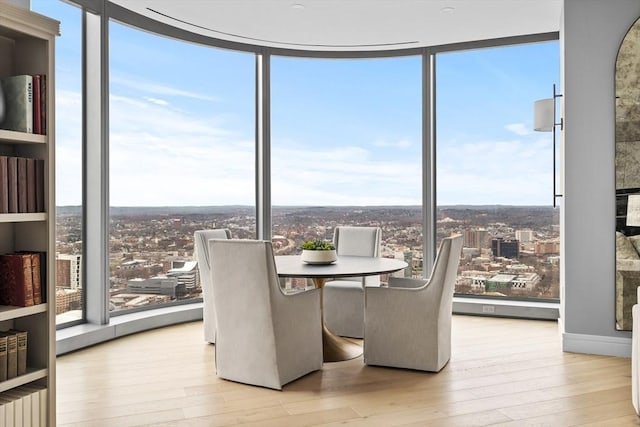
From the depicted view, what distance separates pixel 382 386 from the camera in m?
3.53

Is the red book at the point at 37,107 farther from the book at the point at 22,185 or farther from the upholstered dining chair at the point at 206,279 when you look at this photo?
the upholstered dining chair at the point at 206,279

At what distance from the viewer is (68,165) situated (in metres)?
4.61

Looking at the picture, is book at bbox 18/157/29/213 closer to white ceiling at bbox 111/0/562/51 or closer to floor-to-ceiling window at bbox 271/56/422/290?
white ceiling at bbox 111/0/562/51

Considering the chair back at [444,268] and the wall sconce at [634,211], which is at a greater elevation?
the wall sconce at [634,211]

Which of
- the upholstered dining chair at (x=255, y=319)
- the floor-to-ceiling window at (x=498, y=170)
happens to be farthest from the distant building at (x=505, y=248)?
the upholstered dining chair at (x=255, y=319)

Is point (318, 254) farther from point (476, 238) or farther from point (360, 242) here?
point (476, 238)

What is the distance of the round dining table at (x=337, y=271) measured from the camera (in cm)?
372

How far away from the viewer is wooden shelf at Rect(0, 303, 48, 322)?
A: 2.42m

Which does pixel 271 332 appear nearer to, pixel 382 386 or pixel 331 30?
pixel 382 386

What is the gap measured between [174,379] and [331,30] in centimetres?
352

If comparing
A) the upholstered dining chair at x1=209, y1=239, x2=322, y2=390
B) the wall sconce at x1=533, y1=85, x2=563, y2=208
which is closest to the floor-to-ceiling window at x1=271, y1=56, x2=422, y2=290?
Answer: the wall sconce at x1=533, y1=85, x2=563, y2=208

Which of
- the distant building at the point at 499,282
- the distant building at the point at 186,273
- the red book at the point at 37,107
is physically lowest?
the distant building at the point at 499,282

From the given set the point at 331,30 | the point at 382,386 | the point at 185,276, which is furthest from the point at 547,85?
the point at 185,276

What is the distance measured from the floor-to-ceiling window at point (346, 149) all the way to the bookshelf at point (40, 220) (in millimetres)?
3627
